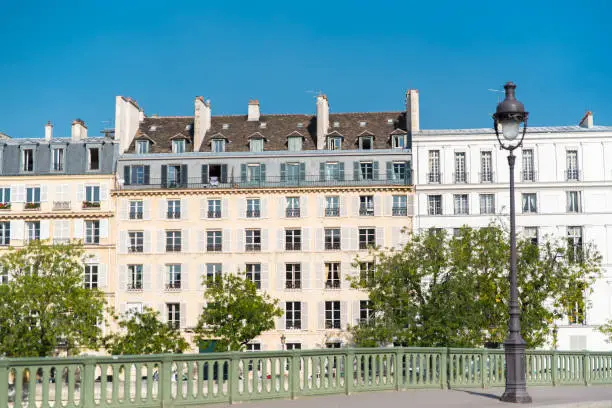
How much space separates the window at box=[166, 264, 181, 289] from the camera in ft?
207

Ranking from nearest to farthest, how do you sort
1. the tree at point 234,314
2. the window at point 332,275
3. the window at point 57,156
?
the tree at point 234,314
the window at point 332,275
the window at point 57,156

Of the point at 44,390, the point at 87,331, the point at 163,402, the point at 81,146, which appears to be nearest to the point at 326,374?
the point at 163,402

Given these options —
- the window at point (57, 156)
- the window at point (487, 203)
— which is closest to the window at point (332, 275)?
the window at point (487, 203)

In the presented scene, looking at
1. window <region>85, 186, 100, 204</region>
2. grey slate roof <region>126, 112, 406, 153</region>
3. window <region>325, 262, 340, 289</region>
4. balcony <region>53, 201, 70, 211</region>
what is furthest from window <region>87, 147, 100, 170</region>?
window <region>325, 262, 340, 289</region>

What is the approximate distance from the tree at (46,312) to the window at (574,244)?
26.6 m

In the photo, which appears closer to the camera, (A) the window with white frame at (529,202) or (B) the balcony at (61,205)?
(A) the window with white frame at (529,202)

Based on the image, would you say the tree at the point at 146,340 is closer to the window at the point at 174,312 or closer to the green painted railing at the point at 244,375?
the window at the point at 174,312

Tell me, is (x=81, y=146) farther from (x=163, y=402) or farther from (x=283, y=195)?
(x=163, y=402)

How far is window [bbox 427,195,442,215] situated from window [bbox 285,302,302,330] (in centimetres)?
1068

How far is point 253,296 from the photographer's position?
5616cm

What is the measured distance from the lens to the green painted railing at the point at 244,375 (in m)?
15.3

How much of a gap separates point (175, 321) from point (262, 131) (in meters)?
15.2

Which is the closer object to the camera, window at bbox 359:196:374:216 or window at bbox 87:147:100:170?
window at bbox 359:196:374:216

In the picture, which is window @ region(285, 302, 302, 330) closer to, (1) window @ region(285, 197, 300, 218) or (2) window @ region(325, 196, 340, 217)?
(1) window @ region(285, 197, 300, 218)
